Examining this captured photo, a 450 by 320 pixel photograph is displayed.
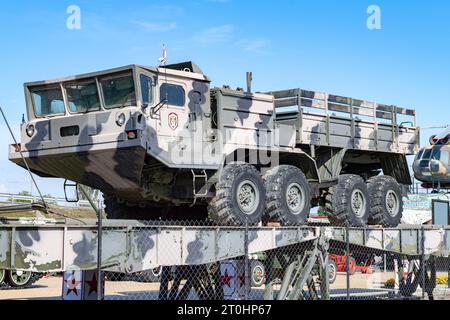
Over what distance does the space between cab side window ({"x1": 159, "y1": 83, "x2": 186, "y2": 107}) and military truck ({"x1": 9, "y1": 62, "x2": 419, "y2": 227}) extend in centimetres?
2

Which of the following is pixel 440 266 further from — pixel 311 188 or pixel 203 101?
pixel 203 101

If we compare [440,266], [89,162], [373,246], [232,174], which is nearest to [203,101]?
[232,174]

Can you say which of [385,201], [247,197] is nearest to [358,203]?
[385,201]

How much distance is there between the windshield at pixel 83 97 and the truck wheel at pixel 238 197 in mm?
2332

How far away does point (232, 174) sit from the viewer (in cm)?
1123

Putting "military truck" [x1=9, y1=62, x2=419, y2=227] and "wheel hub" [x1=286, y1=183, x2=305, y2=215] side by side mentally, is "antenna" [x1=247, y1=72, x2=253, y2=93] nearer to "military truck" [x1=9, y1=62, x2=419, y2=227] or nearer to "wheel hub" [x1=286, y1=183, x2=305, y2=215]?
"military truck" [x1=9, y1=62, x2=419, y2=227]

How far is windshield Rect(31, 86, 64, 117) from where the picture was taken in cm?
1130

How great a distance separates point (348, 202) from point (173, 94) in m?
4.42

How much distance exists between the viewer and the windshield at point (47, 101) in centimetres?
1130

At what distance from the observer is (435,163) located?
90.3 ft

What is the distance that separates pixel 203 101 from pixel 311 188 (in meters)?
2.99

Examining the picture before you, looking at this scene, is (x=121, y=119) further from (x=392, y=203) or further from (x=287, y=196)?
(x=392, y=203)

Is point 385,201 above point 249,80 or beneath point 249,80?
beneath

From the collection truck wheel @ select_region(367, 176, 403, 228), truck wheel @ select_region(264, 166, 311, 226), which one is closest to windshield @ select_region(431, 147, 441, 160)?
truck wheel @ select_region(367, 176, 403, 228)
